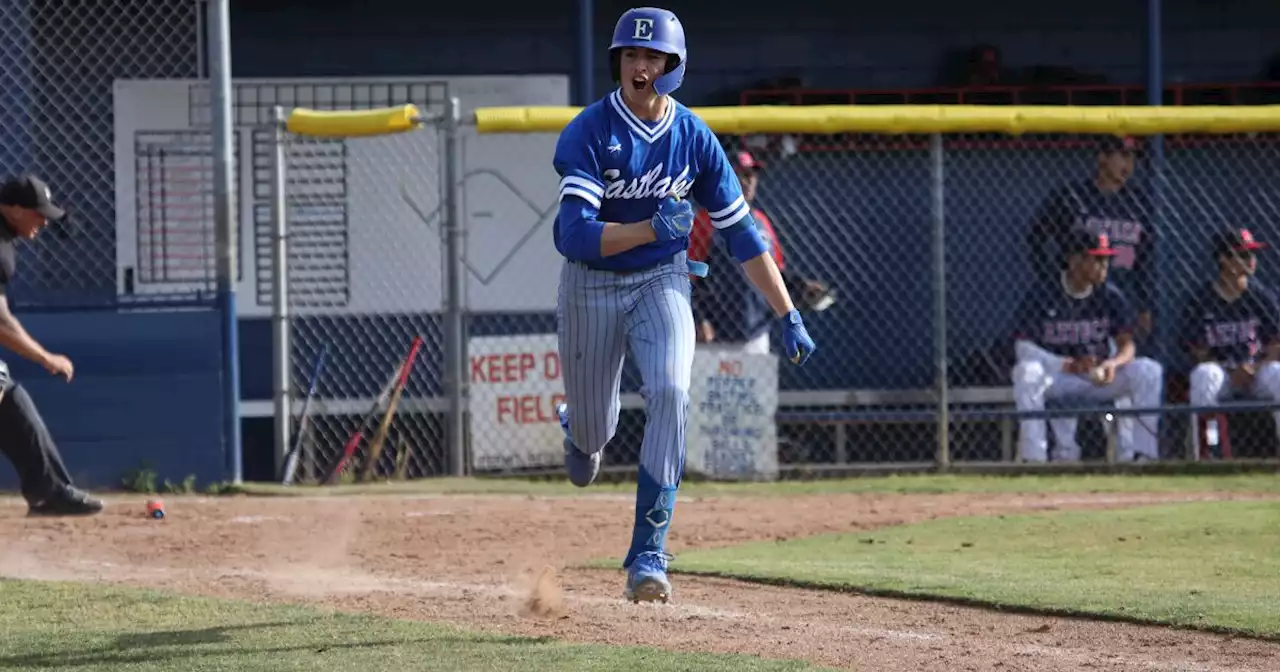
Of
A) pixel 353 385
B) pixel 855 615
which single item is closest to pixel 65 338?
pixel 353 385

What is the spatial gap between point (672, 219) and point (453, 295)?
5420mm

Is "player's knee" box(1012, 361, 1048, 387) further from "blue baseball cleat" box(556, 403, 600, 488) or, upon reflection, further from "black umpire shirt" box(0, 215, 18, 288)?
"black umpire shirt" box(0, 215, 18, 288)

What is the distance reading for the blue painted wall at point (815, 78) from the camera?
12.5 meters

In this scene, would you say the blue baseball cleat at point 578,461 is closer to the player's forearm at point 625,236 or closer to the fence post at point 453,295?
the player's forearm at point 625,236

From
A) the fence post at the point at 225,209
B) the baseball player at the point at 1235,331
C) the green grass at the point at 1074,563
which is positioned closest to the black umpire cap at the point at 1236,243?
the baseball player at the point at 1235,331

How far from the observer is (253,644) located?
568cm

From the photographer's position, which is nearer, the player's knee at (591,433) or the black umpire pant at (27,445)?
the player's knee at (591,433)

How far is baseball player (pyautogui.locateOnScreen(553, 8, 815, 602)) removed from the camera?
5.94m

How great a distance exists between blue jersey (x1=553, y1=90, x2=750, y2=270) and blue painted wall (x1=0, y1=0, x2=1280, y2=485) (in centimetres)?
574

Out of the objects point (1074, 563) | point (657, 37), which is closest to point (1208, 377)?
point (1074, 563)

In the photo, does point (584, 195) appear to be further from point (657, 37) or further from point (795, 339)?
point (795, 339)

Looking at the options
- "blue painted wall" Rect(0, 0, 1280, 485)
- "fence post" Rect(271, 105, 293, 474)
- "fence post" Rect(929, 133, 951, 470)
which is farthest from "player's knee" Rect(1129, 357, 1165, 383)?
"fence post" Rect(271, 105, 293, 474)

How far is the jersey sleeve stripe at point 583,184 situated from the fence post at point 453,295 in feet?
16.7

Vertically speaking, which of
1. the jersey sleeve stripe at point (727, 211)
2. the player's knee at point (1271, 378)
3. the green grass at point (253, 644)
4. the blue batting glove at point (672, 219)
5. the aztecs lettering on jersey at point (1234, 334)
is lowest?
the green grass at point (253, 644)
